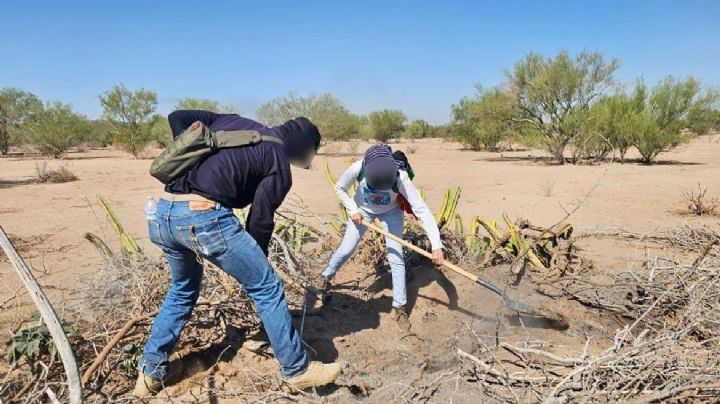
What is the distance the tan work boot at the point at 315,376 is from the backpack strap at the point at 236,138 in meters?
1.23

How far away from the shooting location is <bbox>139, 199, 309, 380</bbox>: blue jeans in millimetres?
2291

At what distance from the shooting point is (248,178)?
2.35 m

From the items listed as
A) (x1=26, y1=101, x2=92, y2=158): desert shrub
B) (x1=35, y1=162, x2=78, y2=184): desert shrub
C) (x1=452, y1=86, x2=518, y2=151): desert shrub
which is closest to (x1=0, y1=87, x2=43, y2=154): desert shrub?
(x1=26, y1=101, x2=92, y2=158): desert shrub

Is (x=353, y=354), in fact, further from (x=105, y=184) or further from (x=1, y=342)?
(x=105, y=184)

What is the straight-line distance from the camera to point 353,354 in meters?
3.36

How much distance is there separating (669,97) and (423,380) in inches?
771

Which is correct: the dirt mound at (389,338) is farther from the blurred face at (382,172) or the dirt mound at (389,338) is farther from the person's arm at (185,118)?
the person's arm at (185,118)

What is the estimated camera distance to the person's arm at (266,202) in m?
2.35

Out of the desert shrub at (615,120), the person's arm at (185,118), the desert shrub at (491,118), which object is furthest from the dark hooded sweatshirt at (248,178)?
the desert shrub at (491,118)

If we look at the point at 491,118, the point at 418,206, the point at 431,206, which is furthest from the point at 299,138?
the point at 491,118

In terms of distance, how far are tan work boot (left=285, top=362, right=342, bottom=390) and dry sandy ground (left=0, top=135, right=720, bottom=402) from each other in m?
0.36

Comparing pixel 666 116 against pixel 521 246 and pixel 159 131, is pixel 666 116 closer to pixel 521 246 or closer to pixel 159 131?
pixel 521 246

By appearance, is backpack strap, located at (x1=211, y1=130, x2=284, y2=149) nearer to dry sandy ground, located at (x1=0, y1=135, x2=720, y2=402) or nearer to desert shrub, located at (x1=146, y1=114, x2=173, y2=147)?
dry sandy ground, located at (x1=0, y1=135, x2=720, y2=402)

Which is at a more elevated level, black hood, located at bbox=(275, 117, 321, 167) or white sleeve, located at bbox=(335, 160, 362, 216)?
black hood, located at bbox=(275, 117, 321, 167)
